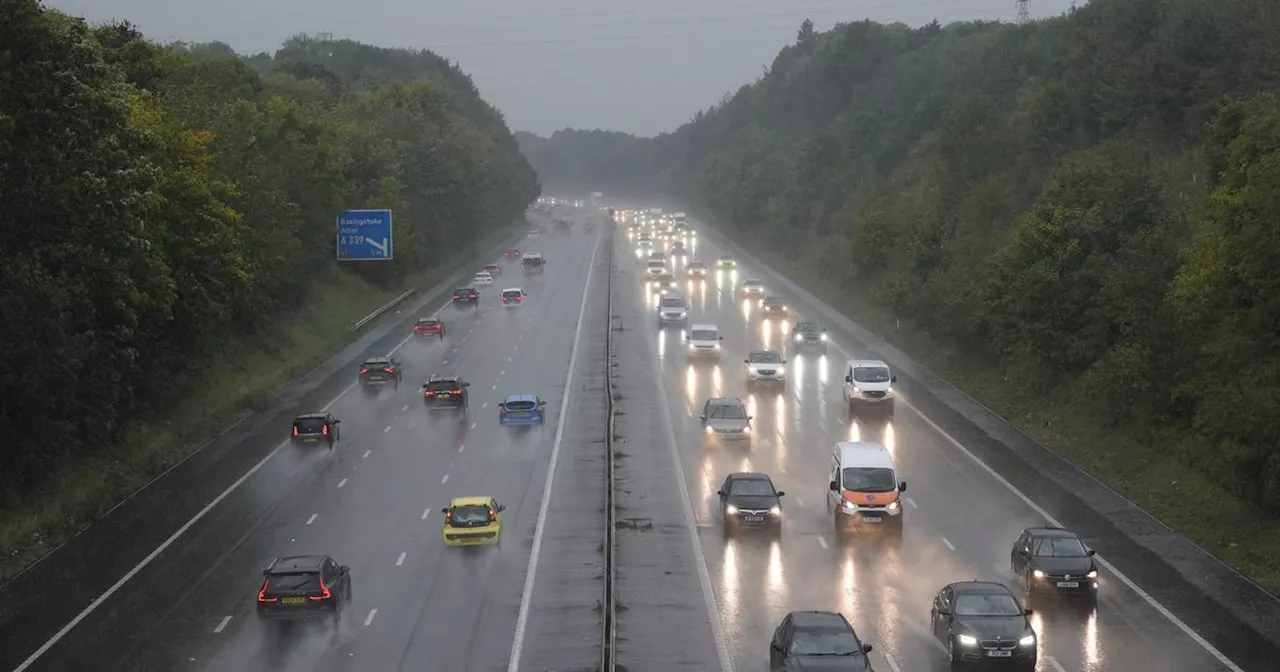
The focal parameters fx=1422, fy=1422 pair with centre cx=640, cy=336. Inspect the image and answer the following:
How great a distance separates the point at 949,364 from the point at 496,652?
41.2 meters

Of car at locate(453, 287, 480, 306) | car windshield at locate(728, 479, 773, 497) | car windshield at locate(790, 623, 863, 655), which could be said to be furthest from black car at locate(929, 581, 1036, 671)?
car at locate(453, 287, 480, 306)

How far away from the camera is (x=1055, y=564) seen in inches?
1123

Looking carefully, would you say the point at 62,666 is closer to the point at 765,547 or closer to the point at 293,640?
the point at 293,640

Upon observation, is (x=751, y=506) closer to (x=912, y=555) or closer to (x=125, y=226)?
(x=912, y=555)

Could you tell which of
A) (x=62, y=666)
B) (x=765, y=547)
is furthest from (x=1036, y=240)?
(x=62, y=666)

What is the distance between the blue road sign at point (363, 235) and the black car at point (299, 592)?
48.4 m

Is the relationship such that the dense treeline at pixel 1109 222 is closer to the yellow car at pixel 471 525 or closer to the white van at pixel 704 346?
the white van at pixel 704 346

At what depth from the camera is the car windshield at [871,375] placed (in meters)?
52.8

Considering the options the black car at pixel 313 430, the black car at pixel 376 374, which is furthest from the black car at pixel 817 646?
the black car at pixel 376 374

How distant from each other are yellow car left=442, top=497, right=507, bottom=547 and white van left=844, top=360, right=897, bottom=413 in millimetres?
21353

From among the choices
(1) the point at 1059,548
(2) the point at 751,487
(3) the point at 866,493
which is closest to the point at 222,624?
(2) the point at 751,487

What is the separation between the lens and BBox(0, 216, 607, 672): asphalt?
26547 mm

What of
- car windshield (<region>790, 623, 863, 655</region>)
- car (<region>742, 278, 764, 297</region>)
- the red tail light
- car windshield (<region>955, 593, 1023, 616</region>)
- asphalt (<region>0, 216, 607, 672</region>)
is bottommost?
asphalt (<region>0, 216, 607, 672</region>)

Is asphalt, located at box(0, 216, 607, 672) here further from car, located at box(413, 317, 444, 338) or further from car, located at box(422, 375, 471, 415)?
car, located at box(413, 317, 444, 338)
